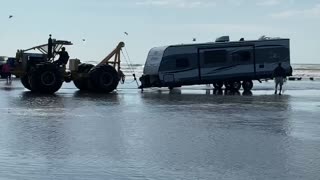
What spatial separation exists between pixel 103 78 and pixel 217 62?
659 cm

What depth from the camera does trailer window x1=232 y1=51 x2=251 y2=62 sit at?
30.4 metres

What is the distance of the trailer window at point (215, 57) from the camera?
3003cm

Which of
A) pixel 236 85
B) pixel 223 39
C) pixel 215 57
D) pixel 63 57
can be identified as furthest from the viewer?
pixel 223 39

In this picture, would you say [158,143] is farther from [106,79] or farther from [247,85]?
[247,85]

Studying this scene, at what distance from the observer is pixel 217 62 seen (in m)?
30.2

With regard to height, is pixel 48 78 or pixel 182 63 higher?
pixel 182 63

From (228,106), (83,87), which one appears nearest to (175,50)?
(83,87)

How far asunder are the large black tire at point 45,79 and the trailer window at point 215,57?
8.31m

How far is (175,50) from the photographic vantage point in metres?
29.5

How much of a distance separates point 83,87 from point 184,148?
2000 cm

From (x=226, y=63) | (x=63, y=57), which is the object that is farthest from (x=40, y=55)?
(x=226, y=63)

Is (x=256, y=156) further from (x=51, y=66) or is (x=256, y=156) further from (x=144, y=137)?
(x=51, y=66)

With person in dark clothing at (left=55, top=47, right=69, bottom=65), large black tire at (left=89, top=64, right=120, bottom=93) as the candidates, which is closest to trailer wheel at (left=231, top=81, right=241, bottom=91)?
large black tire at (left=89, top=64, right=120, bottom=93)

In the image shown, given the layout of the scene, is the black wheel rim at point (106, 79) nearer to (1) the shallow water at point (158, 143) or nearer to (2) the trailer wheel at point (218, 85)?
(2) the trailer wheel at point (218, 85)
